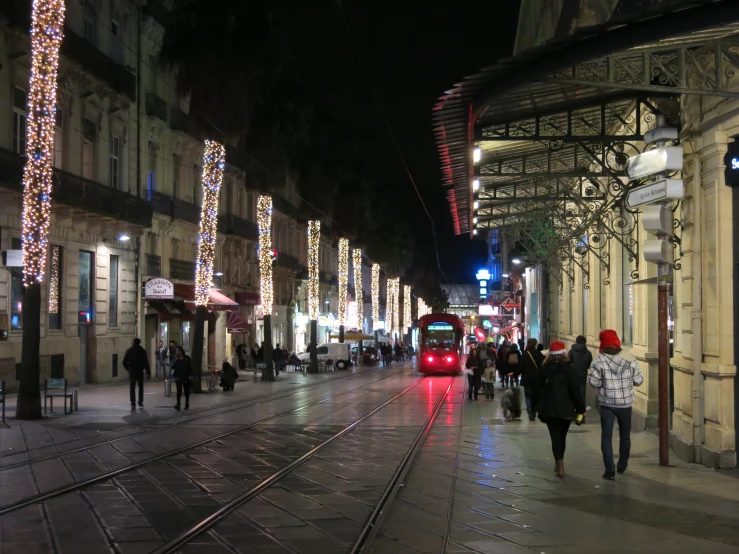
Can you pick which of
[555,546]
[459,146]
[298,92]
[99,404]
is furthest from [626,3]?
[298,92]

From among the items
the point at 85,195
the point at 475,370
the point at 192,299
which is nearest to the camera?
the point at 475,370

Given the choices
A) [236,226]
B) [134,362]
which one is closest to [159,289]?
[134,362]

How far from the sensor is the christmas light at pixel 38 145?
2161 centimetres

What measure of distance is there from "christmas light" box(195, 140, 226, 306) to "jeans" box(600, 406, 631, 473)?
2253 cm

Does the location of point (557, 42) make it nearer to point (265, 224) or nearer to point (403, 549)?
point (403, 549)

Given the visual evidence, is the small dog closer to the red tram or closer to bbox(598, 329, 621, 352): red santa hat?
bbox(598, 329, 621, 352): red santa hat

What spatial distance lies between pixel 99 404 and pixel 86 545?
1882 centimetres

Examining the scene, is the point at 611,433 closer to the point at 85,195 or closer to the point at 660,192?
the point at 660,192

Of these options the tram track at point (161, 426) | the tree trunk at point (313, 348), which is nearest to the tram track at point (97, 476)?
the tram track at point (161, 426)

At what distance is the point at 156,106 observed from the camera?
4416 cm

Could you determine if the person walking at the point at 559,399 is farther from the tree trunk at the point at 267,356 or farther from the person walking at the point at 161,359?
the person walking at the point at 161,359

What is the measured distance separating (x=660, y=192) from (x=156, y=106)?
→ 33.9 metres

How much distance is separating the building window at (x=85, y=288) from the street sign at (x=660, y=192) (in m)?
26.8

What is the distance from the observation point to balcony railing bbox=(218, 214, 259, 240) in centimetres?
5419
